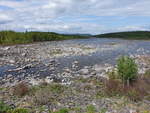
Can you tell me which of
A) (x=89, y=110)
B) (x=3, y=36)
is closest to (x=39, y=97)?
(x=89, y=110)

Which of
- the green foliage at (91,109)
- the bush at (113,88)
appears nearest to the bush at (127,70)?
the bush at (113,88)

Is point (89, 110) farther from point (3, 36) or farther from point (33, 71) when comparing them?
point (3, 36)

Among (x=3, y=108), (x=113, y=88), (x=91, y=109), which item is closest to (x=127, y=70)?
(x=113, y=88)

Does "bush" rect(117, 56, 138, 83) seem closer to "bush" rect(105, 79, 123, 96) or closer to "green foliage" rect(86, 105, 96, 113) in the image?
"bush" rect(105, 79, 123, 96)

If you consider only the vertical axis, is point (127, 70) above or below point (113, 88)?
above

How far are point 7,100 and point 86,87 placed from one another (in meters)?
4.36

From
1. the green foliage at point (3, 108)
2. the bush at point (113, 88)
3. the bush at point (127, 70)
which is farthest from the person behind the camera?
the bush at point (127, 70)

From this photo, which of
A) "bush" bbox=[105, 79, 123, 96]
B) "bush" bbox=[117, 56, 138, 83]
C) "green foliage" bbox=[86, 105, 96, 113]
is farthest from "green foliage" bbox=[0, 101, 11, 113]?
"bush" bbox=[117, 56, 138, 83]

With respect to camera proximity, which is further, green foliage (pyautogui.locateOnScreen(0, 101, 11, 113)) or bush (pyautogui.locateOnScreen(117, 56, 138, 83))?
bush (pyautogui.locateOnScreen(117, 56, 138, 83))

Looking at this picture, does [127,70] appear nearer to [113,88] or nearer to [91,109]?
[113,88]

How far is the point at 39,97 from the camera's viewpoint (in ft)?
34.0

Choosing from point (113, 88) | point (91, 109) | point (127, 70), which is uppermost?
point (127, 70)

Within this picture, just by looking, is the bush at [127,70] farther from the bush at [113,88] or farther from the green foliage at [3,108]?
the green foliage at [3,108]

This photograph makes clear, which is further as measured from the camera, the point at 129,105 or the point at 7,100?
the point at 7,100
